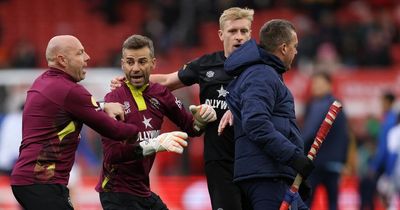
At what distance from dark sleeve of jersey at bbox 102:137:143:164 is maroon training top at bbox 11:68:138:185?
448 mm

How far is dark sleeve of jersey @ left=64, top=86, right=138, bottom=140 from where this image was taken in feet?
27.3

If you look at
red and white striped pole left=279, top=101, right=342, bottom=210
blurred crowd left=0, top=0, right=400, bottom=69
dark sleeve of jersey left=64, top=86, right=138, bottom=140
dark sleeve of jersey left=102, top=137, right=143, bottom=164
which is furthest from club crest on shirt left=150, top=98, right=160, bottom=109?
blurred crowd left=0, top=0, right=400, bottom=69

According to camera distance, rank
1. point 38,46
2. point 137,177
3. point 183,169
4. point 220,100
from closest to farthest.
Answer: point 137,177
point 220,100
point 183,169
point 38,46

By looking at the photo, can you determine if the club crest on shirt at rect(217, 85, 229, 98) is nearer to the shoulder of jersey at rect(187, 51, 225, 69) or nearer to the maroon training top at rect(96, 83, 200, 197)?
the shoulder of jersey at rect(187, 51, 225, 69)

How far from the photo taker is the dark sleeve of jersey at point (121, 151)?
881cm

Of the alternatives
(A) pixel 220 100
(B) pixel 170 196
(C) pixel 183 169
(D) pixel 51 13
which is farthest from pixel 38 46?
(A) pixel 220 100

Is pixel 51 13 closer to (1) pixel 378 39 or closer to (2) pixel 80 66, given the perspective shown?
(1) pixel 378 39

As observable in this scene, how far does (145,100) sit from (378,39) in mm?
15641

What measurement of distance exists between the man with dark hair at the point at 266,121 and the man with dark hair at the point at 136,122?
2.81 feet

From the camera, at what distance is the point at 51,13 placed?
27.6 metres

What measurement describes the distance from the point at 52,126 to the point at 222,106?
6.32ft

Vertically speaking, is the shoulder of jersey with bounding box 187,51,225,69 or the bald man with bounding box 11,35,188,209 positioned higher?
→ the shoulder of jersey with bounding box 187,51,225,69

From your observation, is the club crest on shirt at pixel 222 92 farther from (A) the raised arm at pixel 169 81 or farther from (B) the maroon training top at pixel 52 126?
(B) the maroon training top at pixel 52 126

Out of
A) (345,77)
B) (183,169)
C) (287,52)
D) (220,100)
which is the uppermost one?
(287,52)
